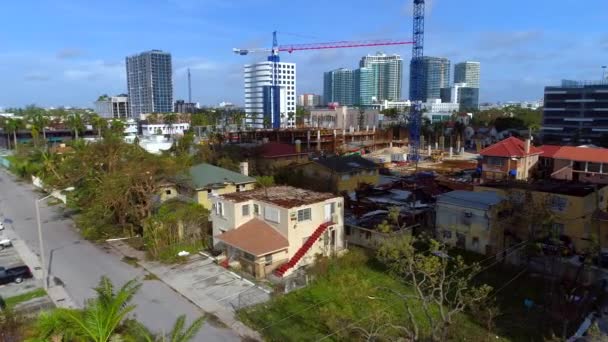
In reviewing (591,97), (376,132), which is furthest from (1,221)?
(591,97)

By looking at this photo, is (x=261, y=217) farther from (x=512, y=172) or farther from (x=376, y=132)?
(x=376, y=132)

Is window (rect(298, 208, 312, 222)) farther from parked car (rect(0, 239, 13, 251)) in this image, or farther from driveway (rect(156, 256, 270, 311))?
parked car (rect(0, 239, 13, 251))

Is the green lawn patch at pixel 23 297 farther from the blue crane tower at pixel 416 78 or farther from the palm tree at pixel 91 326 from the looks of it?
the blue crane tower at pixel 416 78

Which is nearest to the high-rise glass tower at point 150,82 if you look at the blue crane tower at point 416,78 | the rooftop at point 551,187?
the blue crane tower at point 416,78

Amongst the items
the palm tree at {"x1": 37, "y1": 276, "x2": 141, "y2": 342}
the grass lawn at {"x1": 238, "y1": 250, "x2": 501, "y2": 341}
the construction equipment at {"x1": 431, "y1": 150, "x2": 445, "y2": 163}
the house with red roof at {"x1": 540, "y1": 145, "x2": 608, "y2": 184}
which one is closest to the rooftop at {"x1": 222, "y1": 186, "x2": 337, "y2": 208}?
the grass lawn at {"x1": 238, "y1": 250, "x2": 501, "y2": 341}

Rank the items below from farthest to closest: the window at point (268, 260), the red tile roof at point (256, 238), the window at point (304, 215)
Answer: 1. the window at point (304, 215)
2. the window at point (268, 260)
3. the red tile roof at point (256, 238)

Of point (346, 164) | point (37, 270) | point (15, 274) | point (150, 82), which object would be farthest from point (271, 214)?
point (150, 82)
